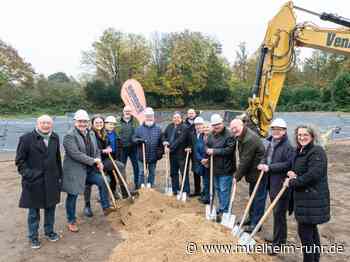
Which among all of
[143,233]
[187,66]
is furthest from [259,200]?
[187,66]

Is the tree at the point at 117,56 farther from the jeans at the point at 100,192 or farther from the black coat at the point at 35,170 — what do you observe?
the black coat at the point at 35,170

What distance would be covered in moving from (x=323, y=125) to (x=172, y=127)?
12812 mm

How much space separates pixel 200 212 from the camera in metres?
6.12

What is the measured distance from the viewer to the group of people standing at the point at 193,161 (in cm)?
379

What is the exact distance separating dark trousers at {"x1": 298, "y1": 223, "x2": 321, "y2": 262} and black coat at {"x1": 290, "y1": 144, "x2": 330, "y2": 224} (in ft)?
0.48

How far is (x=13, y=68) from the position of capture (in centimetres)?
3903

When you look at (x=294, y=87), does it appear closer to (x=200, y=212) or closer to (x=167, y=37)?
(x=167, y=37)

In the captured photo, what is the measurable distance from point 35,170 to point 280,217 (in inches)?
134

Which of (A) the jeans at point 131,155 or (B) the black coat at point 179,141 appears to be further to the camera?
(A) the jeans at point 131,155

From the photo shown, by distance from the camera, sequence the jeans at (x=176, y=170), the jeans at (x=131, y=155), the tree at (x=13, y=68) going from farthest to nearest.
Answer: the tree at (x=13, y=68) < the jeans at (x=131, y=155) < the jeans at (x=176, y=170)

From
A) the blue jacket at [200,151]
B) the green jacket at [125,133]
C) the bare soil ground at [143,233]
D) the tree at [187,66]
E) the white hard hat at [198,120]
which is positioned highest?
the tree at [187,66]

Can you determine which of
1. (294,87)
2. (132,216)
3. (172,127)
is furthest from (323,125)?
(294,87)

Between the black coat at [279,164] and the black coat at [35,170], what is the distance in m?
3.08

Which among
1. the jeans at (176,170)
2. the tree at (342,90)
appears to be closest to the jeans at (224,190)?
the jeans at (176,170)
